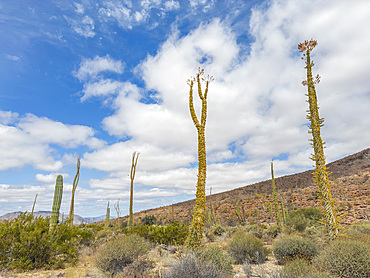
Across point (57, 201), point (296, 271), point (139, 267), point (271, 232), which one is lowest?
point (139, 267)

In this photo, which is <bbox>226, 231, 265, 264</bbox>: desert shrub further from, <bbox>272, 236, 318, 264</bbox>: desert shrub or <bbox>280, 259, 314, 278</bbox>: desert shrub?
<bbox>280, 259, 314, 278</bbox>: desert shrub

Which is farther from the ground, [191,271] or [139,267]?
[191,271]

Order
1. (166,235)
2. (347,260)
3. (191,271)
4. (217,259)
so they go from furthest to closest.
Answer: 1. (166,235)
2. (217,259)
3. (347,260)
4. (191,271)

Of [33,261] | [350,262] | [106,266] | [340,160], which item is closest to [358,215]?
[350,262]

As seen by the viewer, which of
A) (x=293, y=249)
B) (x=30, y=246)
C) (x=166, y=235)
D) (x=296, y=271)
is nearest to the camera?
(x=296, y=271)

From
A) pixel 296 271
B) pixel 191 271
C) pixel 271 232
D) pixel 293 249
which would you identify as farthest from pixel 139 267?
pixel 271 232

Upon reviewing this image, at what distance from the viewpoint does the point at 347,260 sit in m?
5.91

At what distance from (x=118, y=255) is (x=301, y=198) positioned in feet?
103

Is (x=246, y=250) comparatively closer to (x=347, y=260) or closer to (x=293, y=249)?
(x=293, y=249)

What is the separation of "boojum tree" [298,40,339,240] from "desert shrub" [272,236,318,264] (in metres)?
0.89

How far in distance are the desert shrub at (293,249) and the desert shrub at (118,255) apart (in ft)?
16.3

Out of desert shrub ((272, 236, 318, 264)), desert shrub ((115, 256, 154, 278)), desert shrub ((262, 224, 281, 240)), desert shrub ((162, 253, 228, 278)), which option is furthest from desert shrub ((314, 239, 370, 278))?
desert shrub ((262, 224, 281, 240))

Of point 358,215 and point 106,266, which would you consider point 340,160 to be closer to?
point 358,215

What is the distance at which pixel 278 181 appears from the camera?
49500mm
